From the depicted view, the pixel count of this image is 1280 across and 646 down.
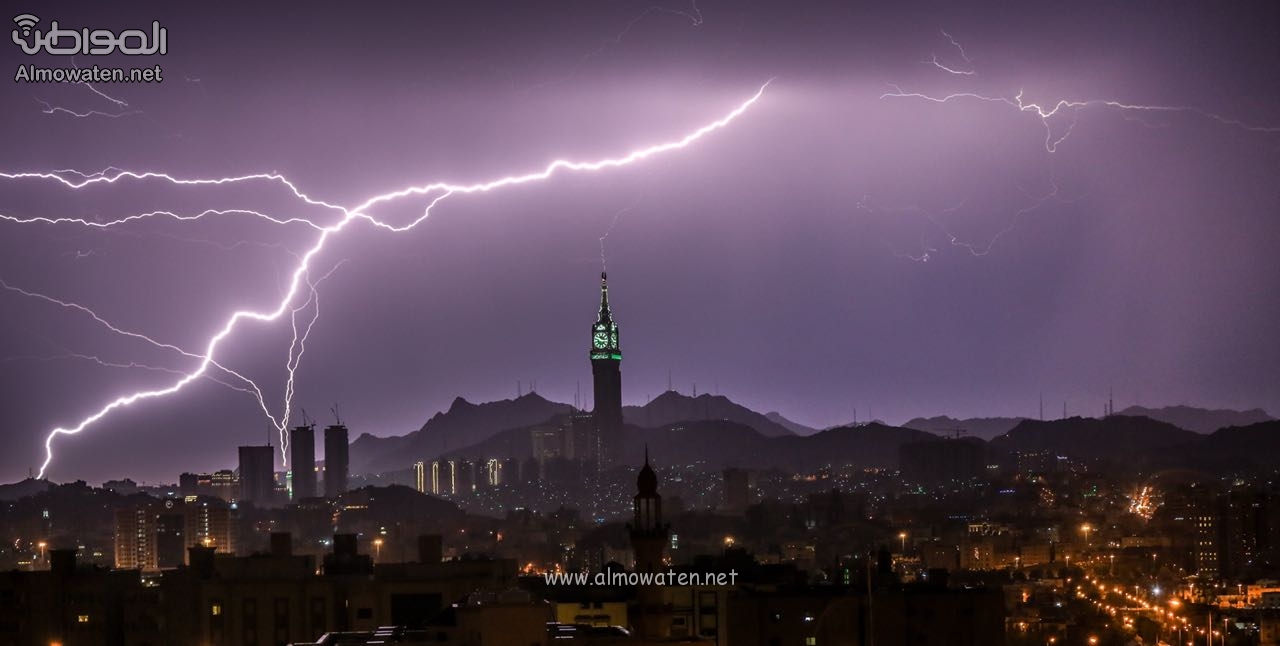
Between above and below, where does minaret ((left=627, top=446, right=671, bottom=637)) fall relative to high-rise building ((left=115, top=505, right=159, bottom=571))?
above

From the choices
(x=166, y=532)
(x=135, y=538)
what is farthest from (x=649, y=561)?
(x=135, y=538)

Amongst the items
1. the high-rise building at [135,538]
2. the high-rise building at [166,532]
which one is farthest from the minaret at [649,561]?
the high-rise building at [135,538]

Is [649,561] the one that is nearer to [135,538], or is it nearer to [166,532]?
[166,532]

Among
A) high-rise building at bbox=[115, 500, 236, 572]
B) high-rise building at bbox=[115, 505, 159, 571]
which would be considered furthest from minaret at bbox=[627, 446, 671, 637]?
high-rise building at bbox=[115, 505, 159, 571]

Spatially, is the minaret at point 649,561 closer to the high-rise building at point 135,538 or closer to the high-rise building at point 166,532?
the high-rise building at point 166,532

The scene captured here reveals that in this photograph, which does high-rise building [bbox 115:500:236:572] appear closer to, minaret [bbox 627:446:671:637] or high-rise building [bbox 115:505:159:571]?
high-rise building [bbox 115:505:159:571]

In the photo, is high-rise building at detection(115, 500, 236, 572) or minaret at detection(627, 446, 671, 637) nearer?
minaret at detection(627, 446, 671, 637)

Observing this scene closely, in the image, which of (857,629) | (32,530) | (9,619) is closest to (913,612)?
(857,629)

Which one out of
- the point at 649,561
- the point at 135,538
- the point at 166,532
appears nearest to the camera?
the point at 649,561
